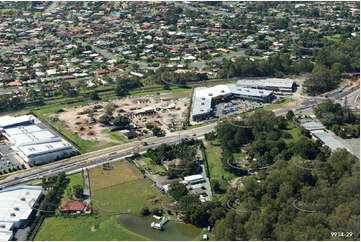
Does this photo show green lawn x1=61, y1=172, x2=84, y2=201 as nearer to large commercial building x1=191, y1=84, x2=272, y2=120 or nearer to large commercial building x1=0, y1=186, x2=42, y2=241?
large commercial building x1=0, y1=186, x2=42, y2=241

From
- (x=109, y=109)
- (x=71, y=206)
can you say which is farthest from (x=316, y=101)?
(x=71, y=206)

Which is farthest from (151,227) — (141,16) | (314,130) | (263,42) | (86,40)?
(141,16)

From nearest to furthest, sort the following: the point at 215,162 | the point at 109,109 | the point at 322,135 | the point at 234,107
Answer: the point at 215,162 < the point at 322,135 < the point at 109,109 < the point at 234,107

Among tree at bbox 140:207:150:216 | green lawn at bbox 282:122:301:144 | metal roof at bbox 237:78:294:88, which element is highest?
metal roof at bbox 237:78:294:88

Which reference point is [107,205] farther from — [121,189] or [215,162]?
[215,162]

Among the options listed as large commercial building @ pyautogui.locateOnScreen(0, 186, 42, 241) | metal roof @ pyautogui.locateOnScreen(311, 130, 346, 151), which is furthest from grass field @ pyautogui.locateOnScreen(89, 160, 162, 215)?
metal roof @ pyautogui.locateOnScreen(311, 130, 346, 151)
